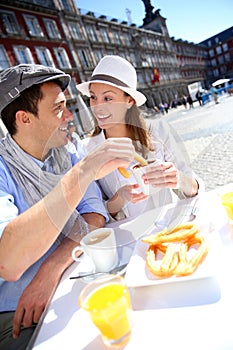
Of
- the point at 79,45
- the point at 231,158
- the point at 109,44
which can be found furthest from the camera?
the point at 109,44

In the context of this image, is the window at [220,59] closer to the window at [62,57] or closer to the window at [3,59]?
the window at [62,57]

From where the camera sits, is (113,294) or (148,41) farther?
(148,41)

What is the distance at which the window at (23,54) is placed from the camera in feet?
40.0

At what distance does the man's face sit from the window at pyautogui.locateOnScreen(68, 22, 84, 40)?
692 inches

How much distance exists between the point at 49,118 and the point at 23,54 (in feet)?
45.9

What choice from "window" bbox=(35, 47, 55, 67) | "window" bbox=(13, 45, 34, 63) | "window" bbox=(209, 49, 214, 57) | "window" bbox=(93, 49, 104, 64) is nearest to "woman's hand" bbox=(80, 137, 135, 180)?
"window" bbox=(13, 45, 34, 63)

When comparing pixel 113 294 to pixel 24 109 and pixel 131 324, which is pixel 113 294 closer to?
pixel 131 324

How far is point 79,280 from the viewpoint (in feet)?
2.16

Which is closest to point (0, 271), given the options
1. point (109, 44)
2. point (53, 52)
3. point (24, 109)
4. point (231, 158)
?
point (24, 109)

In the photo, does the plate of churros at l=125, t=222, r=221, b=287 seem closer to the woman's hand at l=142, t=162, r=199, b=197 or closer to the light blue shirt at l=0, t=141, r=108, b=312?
the woman's hand at l=142, t=162, r=199, b=197

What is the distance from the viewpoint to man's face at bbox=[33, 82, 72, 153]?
0.98 metres

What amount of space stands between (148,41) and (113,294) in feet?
91.8

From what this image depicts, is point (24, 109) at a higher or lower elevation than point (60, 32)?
lower

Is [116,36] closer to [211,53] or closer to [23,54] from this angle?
[23,54]
